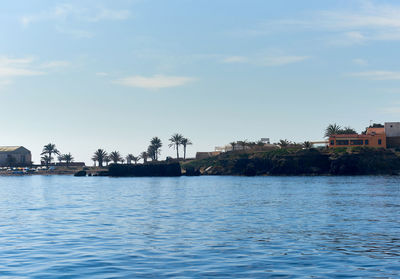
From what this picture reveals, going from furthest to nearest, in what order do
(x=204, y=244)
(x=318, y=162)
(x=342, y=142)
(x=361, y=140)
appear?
(x=342, y=142)
(x=361, y=140)
(x=318, y=162)
(x=204, y=244)

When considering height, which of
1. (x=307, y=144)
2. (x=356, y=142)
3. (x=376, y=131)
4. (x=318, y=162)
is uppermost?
(x=376, y=131)

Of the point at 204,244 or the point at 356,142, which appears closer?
the point at 204,244

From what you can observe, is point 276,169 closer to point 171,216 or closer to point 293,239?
point 171,216

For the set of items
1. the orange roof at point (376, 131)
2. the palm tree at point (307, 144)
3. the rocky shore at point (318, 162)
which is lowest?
the rocky shore at point (318, 162)

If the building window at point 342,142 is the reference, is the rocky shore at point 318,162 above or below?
below

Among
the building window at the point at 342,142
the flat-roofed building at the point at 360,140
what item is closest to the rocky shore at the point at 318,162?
the flat-roofed building at the point at 360,140

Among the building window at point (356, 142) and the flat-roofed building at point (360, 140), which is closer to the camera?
the flat-roofed building at point (360, 140)

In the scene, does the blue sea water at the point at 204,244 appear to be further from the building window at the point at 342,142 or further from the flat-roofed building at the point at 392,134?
the flat-roofed building at the point at 392,134

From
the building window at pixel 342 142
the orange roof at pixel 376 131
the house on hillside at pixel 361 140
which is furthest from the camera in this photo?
the orange roof at pixel 376 131

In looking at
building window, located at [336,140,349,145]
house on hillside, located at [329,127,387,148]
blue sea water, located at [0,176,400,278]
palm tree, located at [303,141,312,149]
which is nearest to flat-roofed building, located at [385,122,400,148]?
house on hillside, located at [329,127,387,148]

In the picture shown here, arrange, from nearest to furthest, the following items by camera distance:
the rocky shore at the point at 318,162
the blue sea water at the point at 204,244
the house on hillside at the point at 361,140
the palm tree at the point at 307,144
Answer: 1. the blue sea water at the point at 204,244
2. the rocky shore at the point at 318,162
3. the house on hillside at the point at 361,140
4. the palm tree at the point at 307,144

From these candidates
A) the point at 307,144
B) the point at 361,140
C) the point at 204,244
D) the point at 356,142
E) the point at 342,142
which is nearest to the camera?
the point at 204,244

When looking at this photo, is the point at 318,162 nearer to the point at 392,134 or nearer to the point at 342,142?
the point at 342,142

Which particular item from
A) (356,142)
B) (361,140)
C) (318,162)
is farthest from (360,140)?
(318,162)
